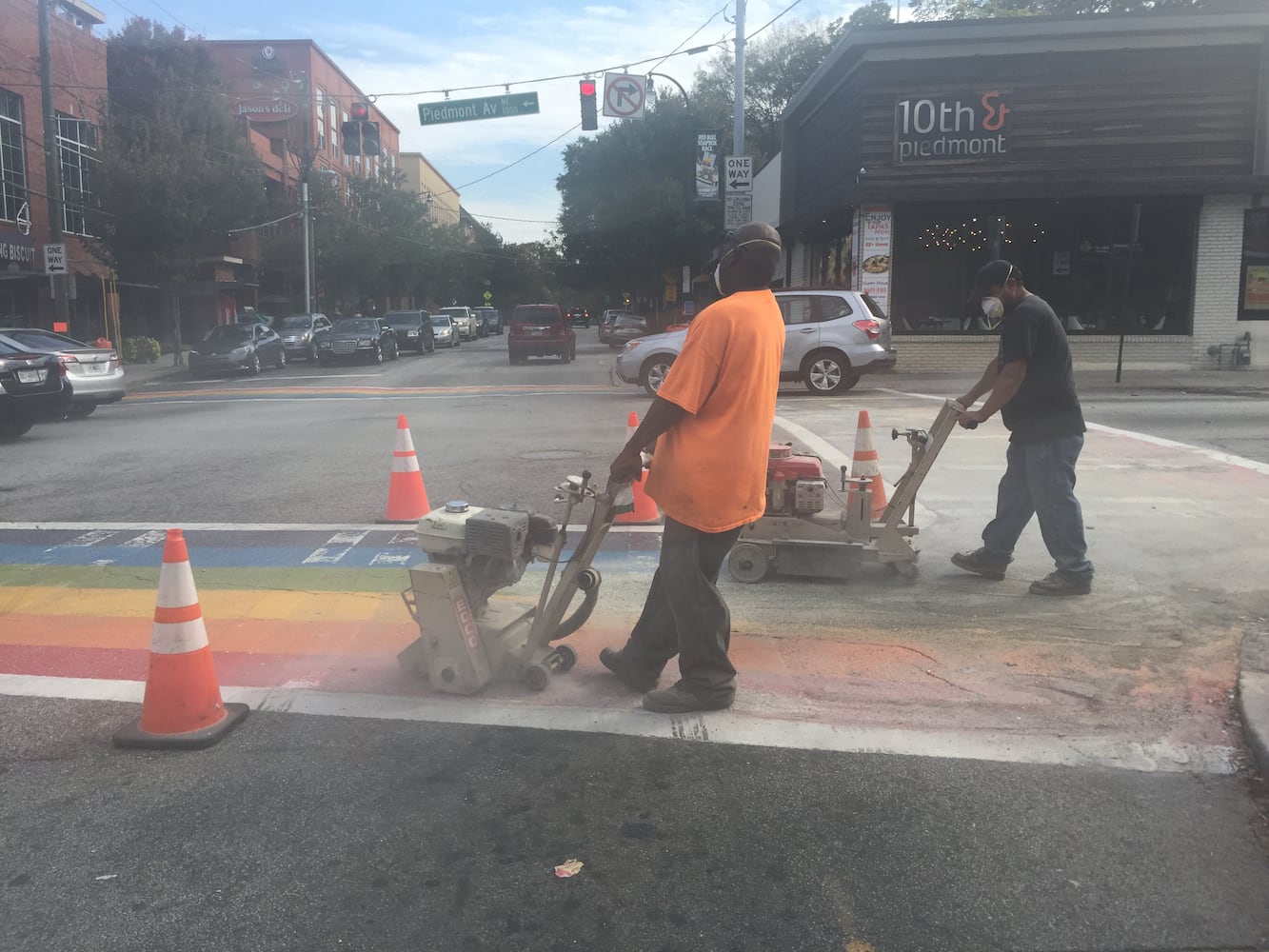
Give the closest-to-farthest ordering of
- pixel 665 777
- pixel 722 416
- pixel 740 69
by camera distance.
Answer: pixel 665 777, pixel 722 416, pixel 740 69

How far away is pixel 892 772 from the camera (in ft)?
11.8

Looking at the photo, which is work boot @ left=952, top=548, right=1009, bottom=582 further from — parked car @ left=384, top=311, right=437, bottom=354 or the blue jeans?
parked car @ left=384, top=311, right=437, bottom=354

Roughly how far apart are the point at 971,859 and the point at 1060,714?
53.3 inches

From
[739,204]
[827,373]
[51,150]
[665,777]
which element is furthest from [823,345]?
[51,150]

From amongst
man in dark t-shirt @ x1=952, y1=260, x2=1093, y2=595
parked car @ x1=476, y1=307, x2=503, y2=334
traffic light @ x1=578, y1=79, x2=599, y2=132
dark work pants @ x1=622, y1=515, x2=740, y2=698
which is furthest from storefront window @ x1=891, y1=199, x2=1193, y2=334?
parked car @ x1=476, y1=307, x2=503, y2=334

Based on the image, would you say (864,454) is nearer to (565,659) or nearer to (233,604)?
(565,659)

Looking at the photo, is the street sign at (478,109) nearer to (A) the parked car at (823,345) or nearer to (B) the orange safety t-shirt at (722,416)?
(A) the parked car at (823,345)

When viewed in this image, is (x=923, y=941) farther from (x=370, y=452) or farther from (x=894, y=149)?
(x=894, y=149)

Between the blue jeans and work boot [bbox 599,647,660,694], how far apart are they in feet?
8.54

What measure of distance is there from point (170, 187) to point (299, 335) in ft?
17.8

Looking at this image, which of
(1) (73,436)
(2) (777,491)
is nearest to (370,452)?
(1) (73,436)

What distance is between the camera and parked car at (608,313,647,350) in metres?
42.2

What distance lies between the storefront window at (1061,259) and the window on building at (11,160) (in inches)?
979

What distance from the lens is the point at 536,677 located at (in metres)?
4.29
